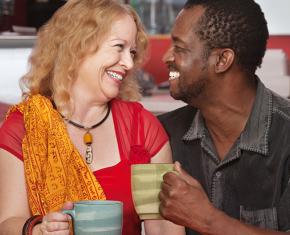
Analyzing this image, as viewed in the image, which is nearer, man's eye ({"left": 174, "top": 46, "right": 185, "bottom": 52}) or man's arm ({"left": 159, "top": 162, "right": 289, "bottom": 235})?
man's arm ({"left": 159, "top": 162, "right": 289, "bottom": 235})

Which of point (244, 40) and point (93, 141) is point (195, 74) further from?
point (93, 141)

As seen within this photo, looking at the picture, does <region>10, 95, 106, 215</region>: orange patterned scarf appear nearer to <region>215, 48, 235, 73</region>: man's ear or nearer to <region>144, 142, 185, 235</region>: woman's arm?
<region>144, 142, 185, 235</region>: woman's arm

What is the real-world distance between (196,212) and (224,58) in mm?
509

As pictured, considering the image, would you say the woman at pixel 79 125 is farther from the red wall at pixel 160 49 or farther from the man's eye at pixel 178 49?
the red wall at pixel 160 49

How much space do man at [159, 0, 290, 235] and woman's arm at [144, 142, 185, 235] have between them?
86 mm

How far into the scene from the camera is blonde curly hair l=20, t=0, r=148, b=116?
1794 mm

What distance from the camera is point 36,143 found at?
5.67 ft

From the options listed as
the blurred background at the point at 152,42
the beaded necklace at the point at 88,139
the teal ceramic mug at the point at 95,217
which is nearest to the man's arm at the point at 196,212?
the teal ceramic mug at the point at 95,217

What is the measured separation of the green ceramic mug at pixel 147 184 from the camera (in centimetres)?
135

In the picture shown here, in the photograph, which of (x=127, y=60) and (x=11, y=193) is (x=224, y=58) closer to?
(x=127, y=60)

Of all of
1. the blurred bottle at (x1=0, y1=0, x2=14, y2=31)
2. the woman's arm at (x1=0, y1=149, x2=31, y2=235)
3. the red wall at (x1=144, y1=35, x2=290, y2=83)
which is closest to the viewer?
the woman's arm at (x1=0, y1=149, x2=31, y2=235)

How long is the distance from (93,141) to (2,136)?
217mm

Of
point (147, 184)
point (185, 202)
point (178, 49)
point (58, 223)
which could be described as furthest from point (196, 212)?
point (178, 49)

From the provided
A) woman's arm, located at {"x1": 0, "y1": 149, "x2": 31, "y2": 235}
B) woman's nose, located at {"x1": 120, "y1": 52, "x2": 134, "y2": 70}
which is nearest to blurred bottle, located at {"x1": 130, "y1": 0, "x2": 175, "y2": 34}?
woman's nose, located at {"x1": 120, "y1": 52, "x2": 134, "y2": 70}
